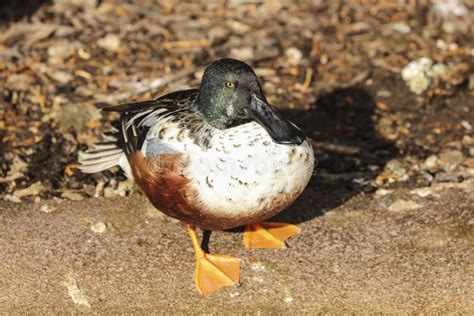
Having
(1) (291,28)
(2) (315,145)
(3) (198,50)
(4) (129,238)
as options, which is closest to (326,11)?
(1) (291,28)

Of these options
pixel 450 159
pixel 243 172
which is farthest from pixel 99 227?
pixel 450 159

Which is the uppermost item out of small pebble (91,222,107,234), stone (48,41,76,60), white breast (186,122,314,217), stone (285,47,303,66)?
white breast (186,122,314,217)

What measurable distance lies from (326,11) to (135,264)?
3216 mm

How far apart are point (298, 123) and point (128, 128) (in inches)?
57.6

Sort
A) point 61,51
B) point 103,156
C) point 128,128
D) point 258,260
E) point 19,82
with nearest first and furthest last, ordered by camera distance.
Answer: point 258,260 < point 128,128 < point 103,156 < point 19,82 < point 61,51

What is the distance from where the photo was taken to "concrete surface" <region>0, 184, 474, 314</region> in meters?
3.83

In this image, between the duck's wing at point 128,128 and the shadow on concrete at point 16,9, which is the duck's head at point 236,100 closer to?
the duck's wing at point 128,128

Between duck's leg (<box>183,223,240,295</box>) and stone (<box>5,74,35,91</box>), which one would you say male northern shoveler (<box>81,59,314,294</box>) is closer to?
duck's leg (<box>183,223,240,295</box>)

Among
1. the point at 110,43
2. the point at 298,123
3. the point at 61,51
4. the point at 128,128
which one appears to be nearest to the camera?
the point at 128,128

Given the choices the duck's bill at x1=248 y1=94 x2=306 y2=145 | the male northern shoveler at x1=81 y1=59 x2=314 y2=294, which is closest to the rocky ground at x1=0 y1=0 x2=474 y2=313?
the male northern shoveler at x1=81 y1=59 x2=314 y2=294

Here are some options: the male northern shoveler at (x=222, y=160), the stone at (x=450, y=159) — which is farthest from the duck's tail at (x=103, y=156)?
the stone at (x=450, y=159)

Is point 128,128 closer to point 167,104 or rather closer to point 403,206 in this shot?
point 167,104

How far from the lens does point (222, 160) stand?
3809 mm

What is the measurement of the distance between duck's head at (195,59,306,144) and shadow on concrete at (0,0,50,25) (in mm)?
2935
